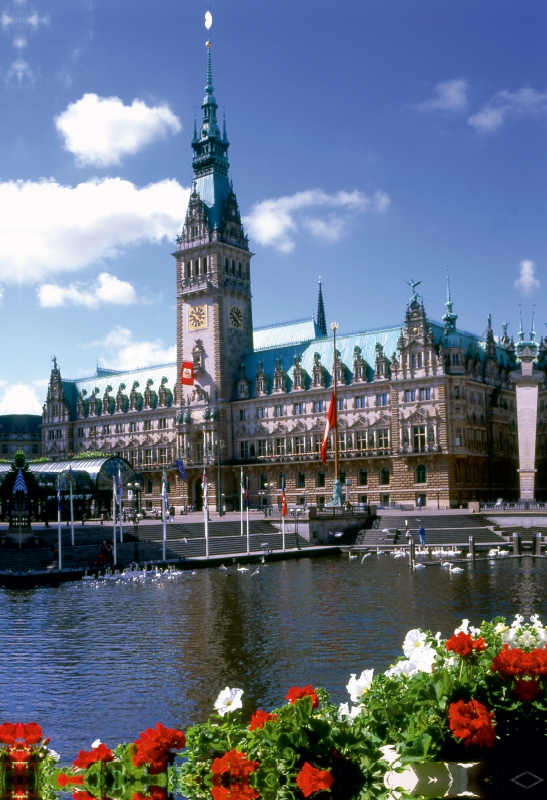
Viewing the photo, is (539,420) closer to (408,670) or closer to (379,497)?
(379,497)

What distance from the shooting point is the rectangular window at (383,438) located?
348ft

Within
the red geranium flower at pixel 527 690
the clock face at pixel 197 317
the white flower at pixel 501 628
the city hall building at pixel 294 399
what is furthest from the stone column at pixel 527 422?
the red geranium flower at pixel 527 690

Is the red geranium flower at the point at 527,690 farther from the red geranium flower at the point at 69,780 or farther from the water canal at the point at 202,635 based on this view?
the water canal at the point at 202,635

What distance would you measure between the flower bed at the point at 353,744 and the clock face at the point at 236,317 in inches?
4417

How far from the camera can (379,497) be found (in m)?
105

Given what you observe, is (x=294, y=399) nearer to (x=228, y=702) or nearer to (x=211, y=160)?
(x=211, y=160)

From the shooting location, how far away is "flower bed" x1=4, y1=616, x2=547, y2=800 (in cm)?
784

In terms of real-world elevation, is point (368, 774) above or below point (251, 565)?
above

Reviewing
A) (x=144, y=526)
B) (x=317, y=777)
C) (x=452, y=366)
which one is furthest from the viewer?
(x=452, y=366)

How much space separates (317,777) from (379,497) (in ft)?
326

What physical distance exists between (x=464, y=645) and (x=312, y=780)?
3.60 metres

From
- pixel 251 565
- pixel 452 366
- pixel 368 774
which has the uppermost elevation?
pixel 452 366

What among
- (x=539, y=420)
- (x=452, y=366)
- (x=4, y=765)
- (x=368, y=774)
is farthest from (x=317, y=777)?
(x=539, y=420)

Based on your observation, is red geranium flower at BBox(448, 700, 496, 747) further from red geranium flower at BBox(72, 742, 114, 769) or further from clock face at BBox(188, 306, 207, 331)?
clock face at BBox(188, 306, 207, 331)
